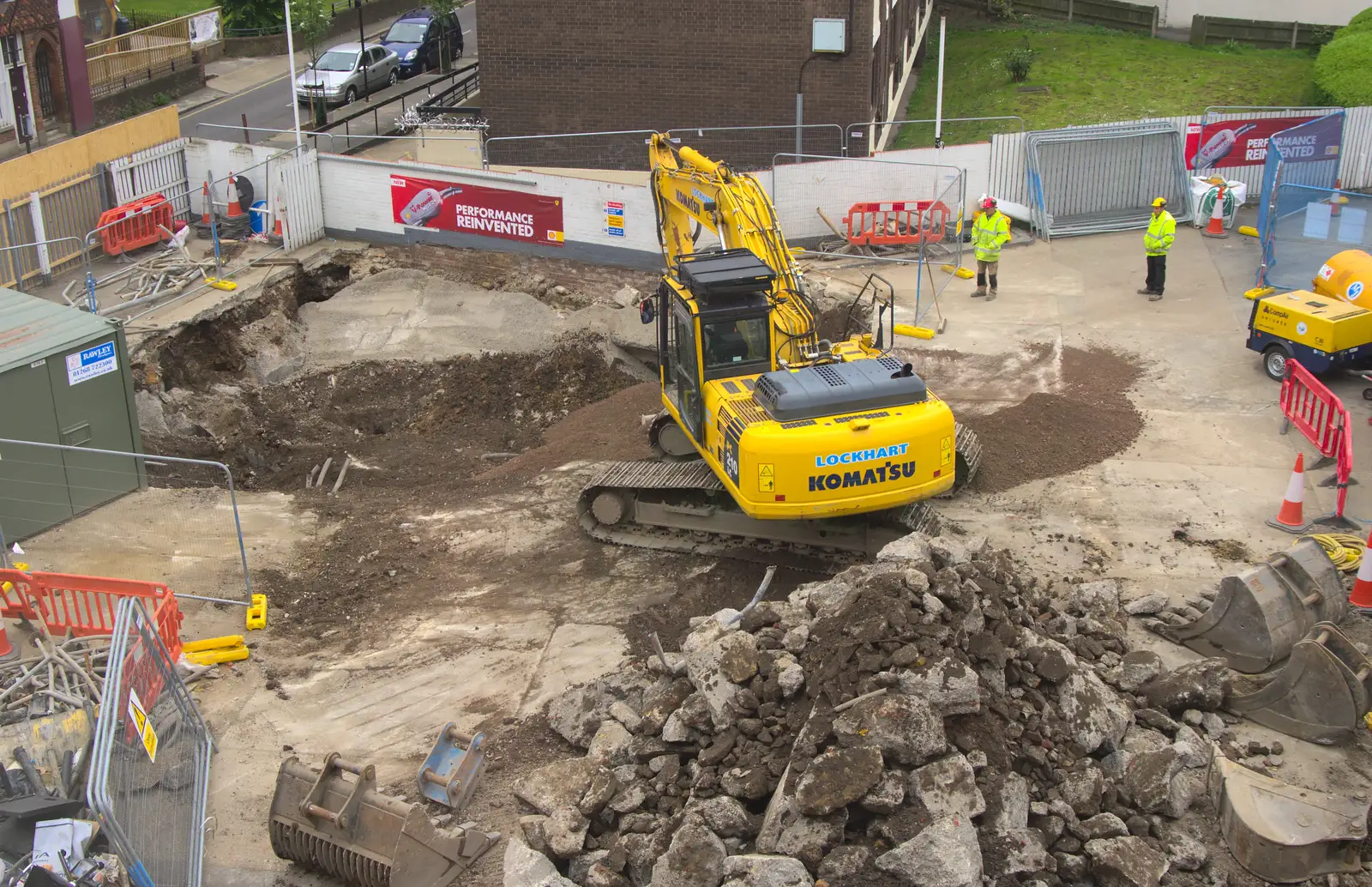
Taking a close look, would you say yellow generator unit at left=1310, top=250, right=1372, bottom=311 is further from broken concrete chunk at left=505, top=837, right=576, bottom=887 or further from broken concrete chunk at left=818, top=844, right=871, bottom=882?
broken concrete chunk at left=505, top=837, right=576, bottom=887

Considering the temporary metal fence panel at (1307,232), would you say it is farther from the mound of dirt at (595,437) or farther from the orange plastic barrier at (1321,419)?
the mound of dirt at (595,437)

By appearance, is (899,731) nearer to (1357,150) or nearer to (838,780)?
(838,780)

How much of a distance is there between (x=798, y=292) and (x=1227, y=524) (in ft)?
17.2

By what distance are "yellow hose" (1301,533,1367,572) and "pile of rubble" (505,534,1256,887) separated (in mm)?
2987

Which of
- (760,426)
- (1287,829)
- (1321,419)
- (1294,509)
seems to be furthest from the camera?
(1321,419)

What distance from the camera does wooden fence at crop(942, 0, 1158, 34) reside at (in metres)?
37.9

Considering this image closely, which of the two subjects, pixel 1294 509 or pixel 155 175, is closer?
pixel 1294 509

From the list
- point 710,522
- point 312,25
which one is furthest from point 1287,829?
point 312,25

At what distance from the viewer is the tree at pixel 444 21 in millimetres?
34656

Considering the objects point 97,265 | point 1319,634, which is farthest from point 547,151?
point 1319,634

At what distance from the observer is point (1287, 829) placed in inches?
362

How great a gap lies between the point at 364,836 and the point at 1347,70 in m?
28.0

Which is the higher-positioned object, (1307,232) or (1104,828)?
(1307,232)

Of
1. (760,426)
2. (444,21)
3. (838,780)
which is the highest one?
(444,21)
